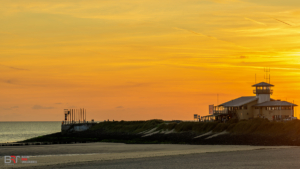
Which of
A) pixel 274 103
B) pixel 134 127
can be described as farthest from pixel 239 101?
pixel 134 127

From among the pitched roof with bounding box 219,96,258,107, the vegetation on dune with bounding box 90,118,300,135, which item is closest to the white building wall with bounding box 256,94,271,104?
the pitched roof with bounding box 219,96,258,107

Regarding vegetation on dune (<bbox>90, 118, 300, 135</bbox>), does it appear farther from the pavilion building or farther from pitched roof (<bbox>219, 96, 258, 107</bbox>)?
pitched roof (<bbox>219, 96, 258, 107</bbox>)

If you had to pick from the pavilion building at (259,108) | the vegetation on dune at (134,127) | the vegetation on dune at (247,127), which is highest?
the pavilion building at (259,108)

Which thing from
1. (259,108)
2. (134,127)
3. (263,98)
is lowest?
(134,127)

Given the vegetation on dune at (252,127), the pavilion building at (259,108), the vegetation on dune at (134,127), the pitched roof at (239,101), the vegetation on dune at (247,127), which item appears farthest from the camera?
the vegetation on dune at (134,127)

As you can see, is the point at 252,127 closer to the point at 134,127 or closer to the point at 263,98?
the point at 263,98

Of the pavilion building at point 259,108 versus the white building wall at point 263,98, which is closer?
the pavilion building at point 259,108

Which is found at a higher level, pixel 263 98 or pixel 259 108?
pixel 263 98

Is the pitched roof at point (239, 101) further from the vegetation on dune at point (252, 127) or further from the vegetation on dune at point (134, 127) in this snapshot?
the vegetation on dune at point (134, 127)

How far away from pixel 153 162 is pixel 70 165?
6.34 m

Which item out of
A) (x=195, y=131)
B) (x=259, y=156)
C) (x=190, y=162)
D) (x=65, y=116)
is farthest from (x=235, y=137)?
(x=65, y=116)

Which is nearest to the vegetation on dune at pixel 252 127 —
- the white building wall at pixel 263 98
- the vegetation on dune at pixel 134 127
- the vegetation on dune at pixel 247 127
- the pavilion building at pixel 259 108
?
the vegetation on dune at pixel 247 127

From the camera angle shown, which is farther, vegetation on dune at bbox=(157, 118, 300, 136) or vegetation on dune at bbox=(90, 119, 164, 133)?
vegetation on dune at bbox=(90, 119, 164, 133)

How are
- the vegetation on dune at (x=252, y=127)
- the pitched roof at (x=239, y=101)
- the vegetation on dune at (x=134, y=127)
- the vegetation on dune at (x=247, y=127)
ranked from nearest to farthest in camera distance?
the vegetation on dune at (x=252, y=127)
the vegetation on dune at (x=247, y=127)
the pitched roof at (x=239, y=101)
the vegetation on dune at (x=134, y=127)
